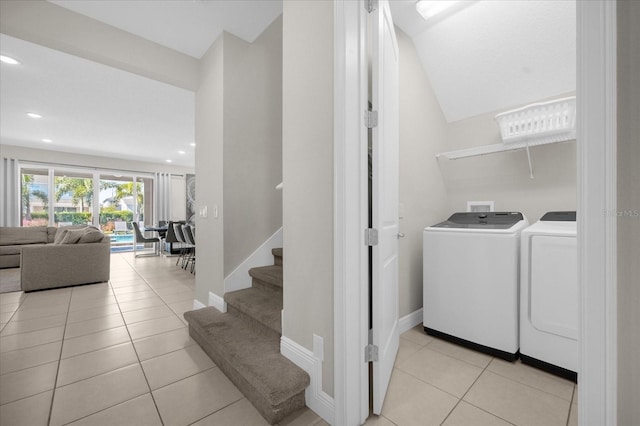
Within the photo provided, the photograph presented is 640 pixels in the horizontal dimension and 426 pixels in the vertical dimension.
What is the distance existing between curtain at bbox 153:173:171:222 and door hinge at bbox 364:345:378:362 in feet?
29.5

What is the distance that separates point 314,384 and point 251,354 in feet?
1.50

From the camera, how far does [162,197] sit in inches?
340

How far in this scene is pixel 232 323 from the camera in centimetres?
209

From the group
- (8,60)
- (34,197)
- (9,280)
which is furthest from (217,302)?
(34,197)

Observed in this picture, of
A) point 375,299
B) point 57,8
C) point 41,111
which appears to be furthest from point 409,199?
point 41,111

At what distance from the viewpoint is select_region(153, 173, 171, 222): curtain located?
8523mm

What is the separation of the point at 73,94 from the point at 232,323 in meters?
4.17

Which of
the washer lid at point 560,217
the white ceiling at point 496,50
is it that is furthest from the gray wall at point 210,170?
→ the washer lid at point 560,217

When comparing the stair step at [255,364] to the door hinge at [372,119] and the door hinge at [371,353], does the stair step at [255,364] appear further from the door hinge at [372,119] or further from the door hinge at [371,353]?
the door hinge at [372,119]

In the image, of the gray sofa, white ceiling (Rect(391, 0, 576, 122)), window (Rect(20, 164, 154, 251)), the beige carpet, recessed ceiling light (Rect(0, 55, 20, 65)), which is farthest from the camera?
window (Rect(20, 164, 154, 251))

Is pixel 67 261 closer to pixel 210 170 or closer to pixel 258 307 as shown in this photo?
pixel 210 170

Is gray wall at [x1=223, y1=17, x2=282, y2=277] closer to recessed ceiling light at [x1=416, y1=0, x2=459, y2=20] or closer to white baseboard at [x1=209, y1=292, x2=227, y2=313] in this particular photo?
white baseboard at [x1=209, y1=292, x2=227, y2=313]

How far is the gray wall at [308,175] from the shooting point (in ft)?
4.36

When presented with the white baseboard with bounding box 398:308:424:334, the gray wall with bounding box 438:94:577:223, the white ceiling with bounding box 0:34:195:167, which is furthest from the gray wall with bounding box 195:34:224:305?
the gray wall with bounding box 438:94:577:223
